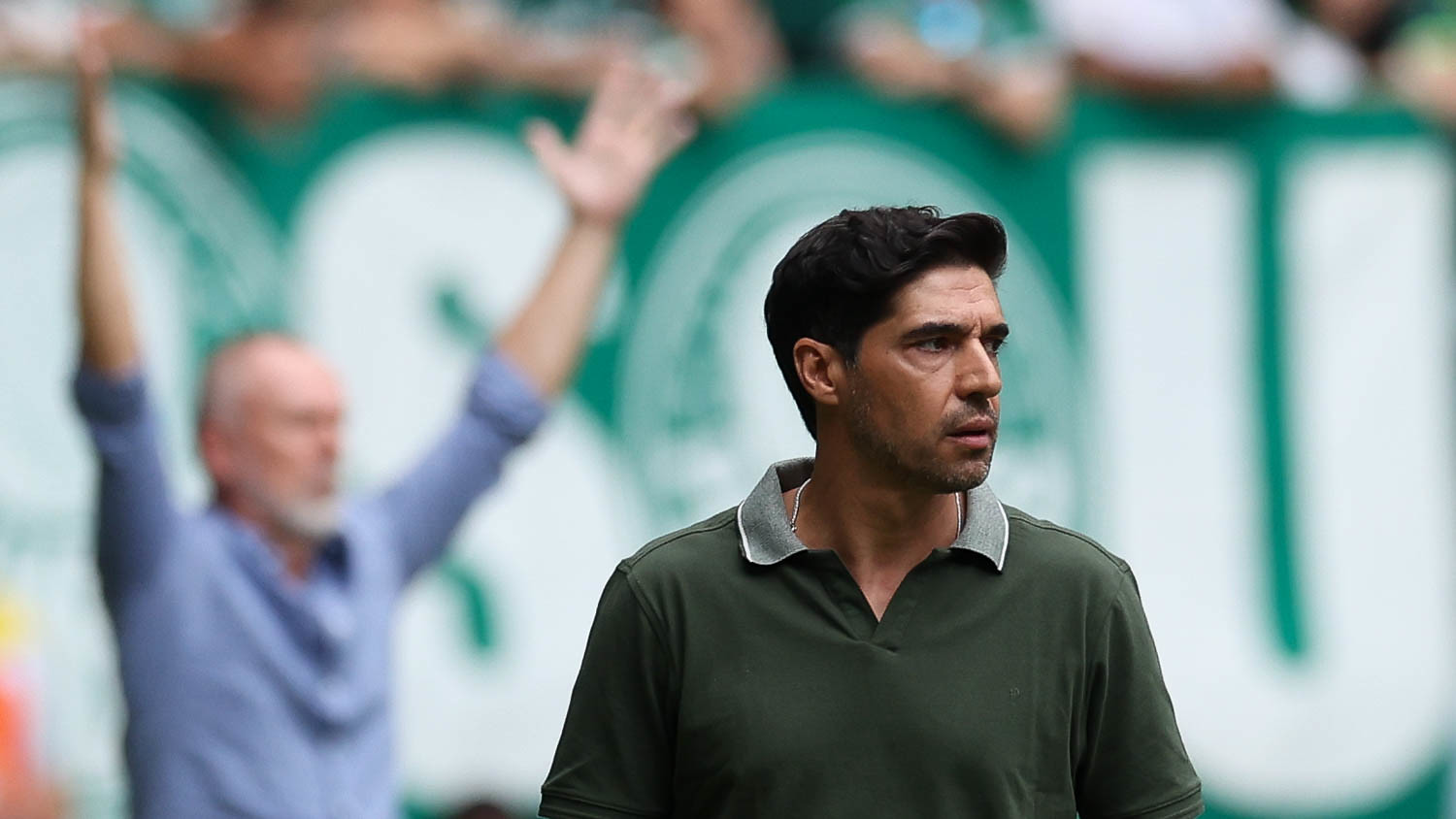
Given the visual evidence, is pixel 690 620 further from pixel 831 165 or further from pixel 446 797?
pixel 831 165

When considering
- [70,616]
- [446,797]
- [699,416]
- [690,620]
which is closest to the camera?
[690,620]

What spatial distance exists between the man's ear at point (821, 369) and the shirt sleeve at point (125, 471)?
146 cm

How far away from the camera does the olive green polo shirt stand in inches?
97.4

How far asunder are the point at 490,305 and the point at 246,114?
0.79 m

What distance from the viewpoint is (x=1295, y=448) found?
669 cm

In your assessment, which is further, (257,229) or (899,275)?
(257,229)

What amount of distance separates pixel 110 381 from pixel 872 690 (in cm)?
171

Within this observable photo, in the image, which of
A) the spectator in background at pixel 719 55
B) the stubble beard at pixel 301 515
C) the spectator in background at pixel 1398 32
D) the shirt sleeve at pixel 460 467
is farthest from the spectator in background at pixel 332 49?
the spectator in background at pixel 1398 32

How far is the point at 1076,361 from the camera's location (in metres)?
6.50

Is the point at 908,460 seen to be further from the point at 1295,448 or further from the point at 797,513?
the point at 1295,448

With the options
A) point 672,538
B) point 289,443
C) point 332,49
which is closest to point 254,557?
point 289,443

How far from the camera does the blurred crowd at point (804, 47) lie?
5.65 m

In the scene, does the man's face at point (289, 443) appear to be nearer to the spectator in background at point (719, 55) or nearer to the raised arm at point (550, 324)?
the raised arm at point (550, 324)

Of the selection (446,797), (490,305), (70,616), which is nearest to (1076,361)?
(490,305)
